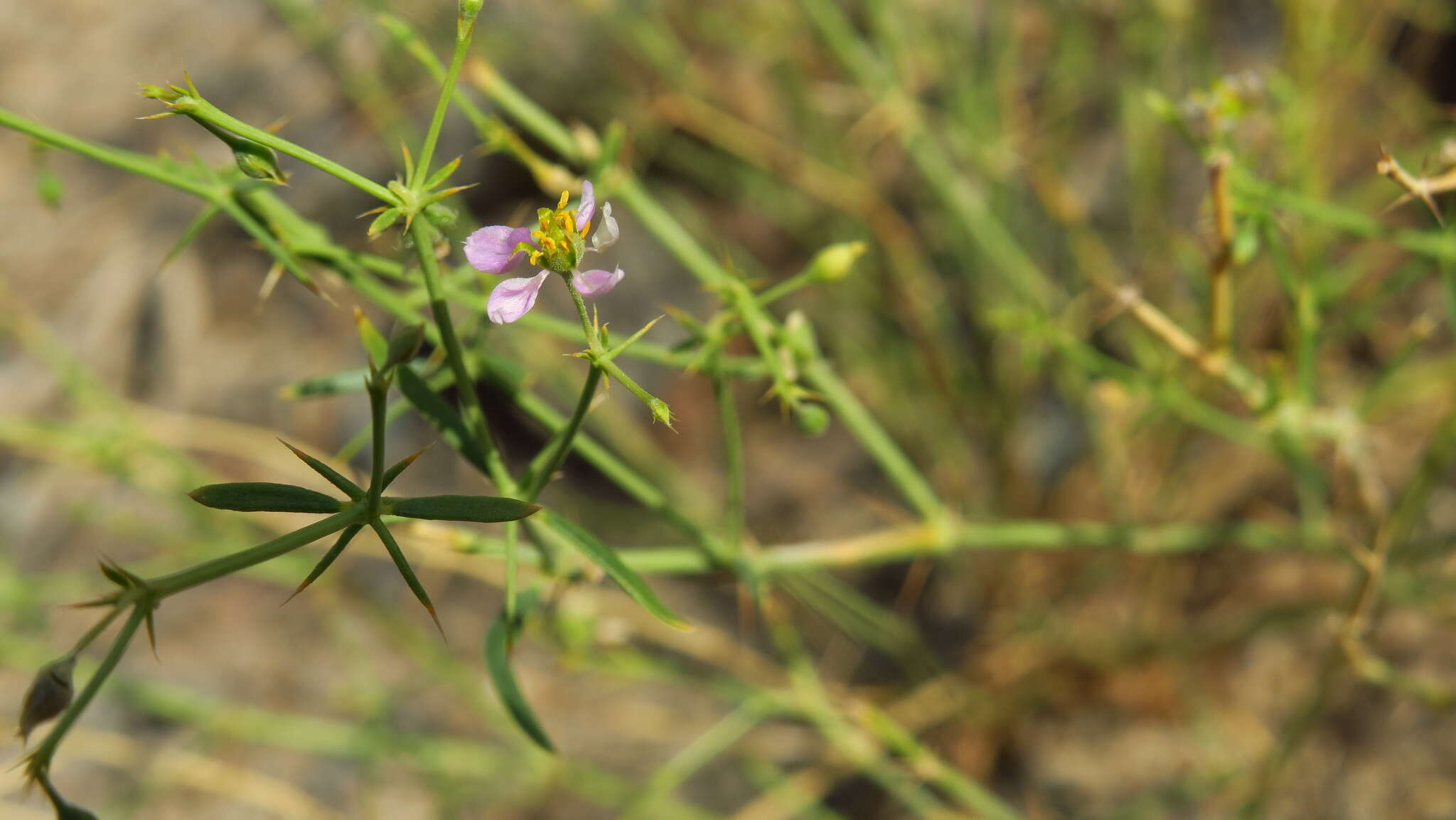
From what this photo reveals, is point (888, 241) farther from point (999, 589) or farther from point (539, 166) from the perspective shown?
point (539, 166)

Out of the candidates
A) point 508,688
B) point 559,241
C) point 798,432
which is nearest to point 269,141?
point 559,241

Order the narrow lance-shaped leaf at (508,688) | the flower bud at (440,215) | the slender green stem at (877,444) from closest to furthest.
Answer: the flower bud at (440,215)
the narrow lance-shaped leaf at (508,688)
the slender green stem at (877,444)

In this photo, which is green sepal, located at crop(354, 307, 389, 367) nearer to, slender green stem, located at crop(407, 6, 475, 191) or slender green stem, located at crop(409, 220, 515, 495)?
slender green stem, located at crop(409, 220, 515, 495)

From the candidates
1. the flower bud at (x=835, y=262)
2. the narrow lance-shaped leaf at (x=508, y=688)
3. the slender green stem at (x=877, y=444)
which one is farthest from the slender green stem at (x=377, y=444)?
the slender green stem at (x=877, y=444)

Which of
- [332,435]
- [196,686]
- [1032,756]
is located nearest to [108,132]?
[332,435]

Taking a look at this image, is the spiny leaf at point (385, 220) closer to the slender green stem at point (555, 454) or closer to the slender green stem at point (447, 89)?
the slender green stem at point (447, 89)

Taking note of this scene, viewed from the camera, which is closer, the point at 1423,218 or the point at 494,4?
the point at 1423,218
